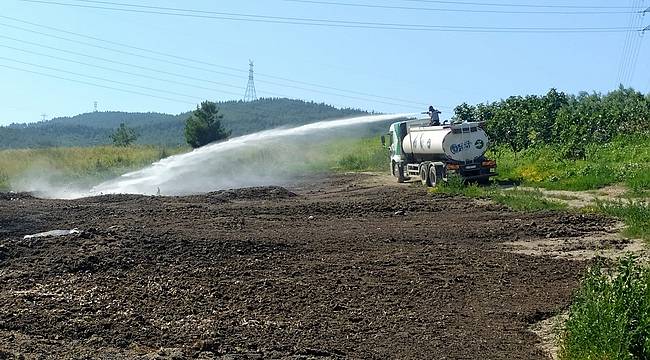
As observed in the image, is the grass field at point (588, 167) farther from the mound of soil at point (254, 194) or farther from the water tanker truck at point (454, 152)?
the mound of soil at point (254, 194)

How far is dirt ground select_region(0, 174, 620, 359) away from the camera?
8922 mm

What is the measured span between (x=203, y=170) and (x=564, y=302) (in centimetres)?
2924

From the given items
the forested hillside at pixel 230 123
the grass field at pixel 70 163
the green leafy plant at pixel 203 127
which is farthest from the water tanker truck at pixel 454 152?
the forested hillside at pixel 230 123

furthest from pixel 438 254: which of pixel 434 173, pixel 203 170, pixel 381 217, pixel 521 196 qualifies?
pixel 203 170

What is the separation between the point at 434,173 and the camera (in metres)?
30.4

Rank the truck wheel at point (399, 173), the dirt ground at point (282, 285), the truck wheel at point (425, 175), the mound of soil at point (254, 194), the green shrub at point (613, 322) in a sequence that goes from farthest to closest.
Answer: the truck wheel at point (399, 173) < the truck wheel at point (425, 175) < the mound of soil at point (254, 194) < the dirt ground at point (282, 285) < the green shrub at point (613, 322)

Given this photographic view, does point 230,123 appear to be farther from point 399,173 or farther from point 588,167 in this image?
point 588,167

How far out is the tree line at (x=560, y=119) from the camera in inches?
1449

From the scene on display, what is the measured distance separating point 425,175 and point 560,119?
35.0 ft

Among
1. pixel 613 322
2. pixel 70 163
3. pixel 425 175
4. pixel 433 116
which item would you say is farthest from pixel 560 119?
pixel 613 322

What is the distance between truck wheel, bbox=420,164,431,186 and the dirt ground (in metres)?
10.2

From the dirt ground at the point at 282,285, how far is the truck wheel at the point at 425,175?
1023 centimetres

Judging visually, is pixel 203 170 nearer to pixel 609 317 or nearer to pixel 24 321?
pixel 24 321

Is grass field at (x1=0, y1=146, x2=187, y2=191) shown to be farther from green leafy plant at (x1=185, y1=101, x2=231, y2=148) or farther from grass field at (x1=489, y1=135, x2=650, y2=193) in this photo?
grass field at (x1=489, y1=135, x2=650, y2=193)
